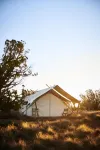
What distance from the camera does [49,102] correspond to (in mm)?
33750

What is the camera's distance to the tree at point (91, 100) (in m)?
57.3

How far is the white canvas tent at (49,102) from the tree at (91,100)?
2359 cm

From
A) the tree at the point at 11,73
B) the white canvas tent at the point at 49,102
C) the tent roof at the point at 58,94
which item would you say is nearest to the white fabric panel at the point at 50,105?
the white canvas tent at the point at 49,102

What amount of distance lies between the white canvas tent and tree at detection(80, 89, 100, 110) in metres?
23.6

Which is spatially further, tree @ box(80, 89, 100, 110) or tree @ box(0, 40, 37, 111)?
tree @ box(80, 89, 100, 110)

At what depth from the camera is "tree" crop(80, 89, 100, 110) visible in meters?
57.3

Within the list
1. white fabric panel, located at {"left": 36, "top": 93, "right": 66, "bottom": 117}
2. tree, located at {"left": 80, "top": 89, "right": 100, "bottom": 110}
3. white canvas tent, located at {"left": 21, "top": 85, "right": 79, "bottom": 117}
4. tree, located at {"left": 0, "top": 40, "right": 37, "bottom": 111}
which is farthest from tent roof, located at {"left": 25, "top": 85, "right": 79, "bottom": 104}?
tree, located at {"left": 80, "top": 89, "right": 100, "bottom": 110}

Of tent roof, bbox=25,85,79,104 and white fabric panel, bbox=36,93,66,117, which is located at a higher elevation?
tent roof, bbox=25,85,79,104

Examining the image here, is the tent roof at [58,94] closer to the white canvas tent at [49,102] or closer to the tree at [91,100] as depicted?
the white canvas tent at [49,102]

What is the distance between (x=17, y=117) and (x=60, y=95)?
10798 mm

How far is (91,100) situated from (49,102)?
2951 centimetres

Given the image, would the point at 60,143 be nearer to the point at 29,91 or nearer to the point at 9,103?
the point at 9,103

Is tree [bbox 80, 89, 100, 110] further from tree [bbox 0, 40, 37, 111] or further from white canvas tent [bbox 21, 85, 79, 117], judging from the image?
tree [bbox 0, 40, 37, 111]

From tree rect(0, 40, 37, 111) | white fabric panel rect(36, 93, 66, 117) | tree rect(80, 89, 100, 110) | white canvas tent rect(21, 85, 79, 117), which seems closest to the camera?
tree rect(0, 40, 37, 111)
